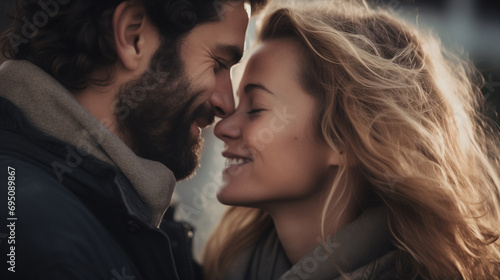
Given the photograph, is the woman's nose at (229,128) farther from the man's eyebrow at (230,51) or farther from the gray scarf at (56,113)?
the gray scarf at (56,113)

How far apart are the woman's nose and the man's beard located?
0.12 meters

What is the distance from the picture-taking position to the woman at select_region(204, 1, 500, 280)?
1.86 metres

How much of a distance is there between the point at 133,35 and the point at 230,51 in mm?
430

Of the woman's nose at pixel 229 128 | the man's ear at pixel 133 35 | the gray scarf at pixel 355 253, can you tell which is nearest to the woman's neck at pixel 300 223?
the gray scarf at pixel 355 253

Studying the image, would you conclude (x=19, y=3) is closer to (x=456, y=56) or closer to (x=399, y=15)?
(x=399, y=15)

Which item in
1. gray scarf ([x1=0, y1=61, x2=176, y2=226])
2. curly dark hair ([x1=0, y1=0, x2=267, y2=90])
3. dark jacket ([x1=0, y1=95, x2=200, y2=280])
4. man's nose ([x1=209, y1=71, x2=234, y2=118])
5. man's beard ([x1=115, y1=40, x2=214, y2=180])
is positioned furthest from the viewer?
man's nose ([x1=209, y1=71, x2=234, y2=118])

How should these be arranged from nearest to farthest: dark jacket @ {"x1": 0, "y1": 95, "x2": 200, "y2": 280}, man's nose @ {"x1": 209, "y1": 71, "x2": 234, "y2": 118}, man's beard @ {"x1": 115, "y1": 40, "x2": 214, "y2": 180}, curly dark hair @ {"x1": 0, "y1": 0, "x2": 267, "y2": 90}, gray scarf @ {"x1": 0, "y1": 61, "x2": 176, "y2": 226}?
dark jacket @ {"x1": 0, "y1": 95, "x2": 200, "y2": 280}, gray scarf @ {"x1": 0, "y1": 61, "x2": 176, "y2": 226}, curly dark hair @ {"x1": 0, "y1": 0, "x2": 267, "y2": 90}, man's beard @ {"x1": 115, "y1": 40, "x2": 214, "y2": 180}, man's nose @ {"x1": 209, "y1": 71, "x2": 234, "y2": 118}

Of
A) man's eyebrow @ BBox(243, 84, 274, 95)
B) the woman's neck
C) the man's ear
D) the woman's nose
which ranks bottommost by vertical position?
the woman's neck

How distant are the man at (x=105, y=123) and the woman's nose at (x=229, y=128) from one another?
1.7 inches

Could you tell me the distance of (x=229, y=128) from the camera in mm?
2166

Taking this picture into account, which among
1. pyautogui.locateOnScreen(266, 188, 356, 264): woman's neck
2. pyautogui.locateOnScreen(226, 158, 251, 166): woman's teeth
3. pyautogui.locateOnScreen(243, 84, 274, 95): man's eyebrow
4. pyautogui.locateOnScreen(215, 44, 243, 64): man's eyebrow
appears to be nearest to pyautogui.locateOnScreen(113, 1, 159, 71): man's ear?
pyautogui.locateOnScreen(215, 44, 243, 64): man's eyebrow

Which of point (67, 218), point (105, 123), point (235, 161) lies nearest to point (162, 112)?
point (105, 123)

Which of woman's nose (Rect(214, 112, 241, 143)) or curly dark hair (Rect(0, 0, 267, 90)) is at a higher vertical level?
curly dark hair (Rect(0, 0, 267, 90))

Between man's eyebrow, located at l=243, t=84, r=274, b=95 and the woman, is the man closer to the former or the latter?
man's eyebrow, located at l=243, t=84, r=274, b=95
